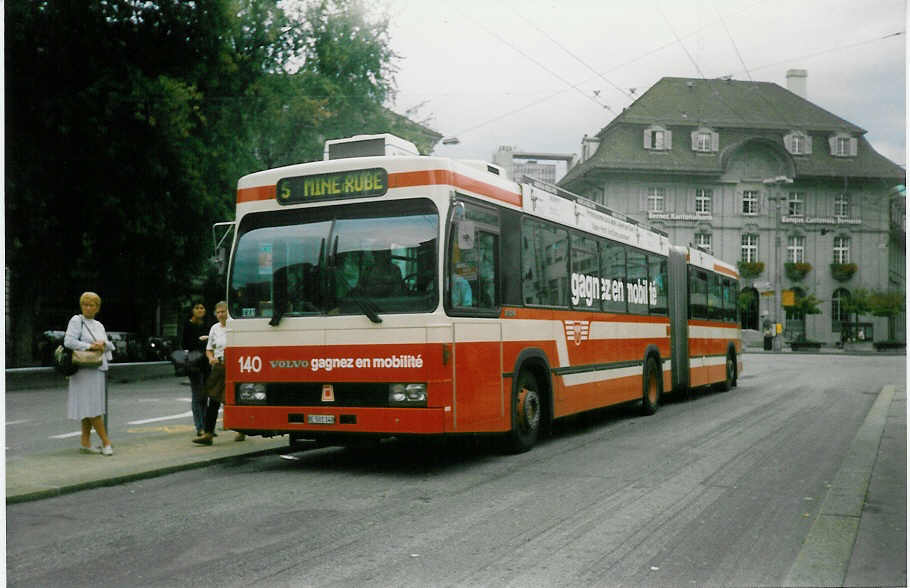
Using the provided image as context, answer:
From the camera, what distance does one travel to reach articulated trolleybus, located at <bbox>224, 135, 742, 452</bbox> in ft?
27.4

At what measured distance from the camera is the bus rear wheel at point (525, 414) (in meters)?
9.70

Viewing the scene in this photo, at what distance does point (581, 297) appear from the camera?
11.8 meters

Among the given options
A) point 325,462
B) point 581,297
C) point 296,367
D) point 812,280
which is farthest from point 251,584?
point 581,297

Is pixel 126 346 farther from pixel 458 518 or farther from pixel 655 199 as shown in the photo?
pixel 458 518

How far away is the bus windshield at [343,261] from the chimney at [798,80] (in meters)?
3.15

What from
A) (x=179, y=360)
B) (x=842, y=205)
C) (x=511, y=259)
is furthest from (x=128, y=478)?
(x=842, y=205)

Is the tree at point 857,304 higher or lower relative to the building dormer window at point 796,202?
lower

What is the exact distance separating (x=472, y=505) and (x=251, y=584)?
8.09ft

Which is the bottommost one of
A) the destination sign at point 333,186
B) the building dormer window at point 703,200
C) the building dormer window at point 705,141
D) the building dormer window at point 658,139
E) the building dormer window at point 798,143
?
the destination sign at point 333,186

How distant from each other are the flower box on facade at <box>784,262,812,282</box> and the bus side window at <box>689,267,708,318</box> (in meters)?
6.06

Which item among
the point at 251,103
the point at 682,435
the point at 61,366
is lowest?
the point at 682,435

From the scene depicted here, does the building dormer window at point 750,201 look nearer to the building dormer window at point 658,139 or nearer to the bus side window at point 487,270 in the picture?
the building dormer window at point 658,139

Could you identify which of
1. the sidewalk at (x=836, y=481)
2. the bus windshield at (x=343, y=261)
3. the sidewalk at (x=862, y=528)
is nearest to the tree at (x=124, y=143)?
the sidewalk at (x=836, y=481)

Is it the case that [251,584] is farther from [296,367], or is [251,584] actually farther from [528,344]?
[528,344]
